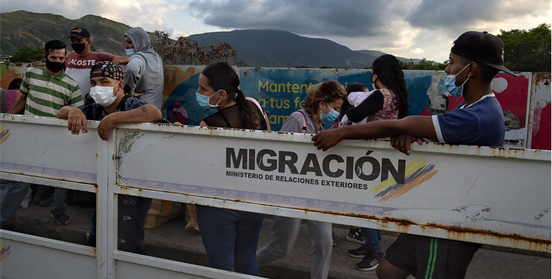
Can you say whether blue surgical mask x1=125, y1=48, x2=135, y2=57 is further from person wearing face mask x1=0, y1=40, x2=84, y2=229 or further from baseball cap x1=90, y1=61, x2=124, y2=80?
baseball cap x1=90, y1=61, x2=124, y2=80

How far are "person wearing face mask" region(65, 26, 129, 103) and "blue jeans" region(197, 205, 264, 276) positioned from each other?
3.22 m

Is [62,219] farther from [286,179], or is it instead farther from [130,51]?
[286,179]

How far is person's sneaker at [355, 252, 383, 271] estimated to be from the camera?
12.2 feet

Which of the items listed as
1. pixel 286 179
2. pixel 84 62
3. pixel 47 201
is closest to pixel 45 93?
pixel 84 62

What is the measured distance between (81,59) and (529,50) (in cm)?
8098

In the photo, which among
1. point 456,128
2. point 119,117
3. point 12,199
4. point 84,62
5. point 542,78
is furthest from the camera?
point 84,62

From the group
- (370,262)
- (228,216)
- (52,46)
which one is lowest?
(370,262)

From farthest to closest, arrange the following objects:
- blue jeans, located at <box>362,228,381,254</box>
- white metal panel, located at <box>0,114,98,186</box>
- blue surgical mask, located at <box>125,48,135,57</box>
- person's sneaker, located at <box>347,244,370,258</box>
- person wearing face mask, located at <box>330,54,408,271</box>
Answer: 1. blue surgical mask, located at <box>125,48,135,57</box>
2. person's sneaker, located at <box>347,244,370,258</box>
3. blue jeans, located at <box>362,228,381,254</box>
4. person wearing face mask, located at <box>330,54,408,271</box>
5. white metal panel, located at <box>0,114,98,186</box>

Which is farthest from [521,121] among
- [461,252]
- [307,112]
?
[461,252]

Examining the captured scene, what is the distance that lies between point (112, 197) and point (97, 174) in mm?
164

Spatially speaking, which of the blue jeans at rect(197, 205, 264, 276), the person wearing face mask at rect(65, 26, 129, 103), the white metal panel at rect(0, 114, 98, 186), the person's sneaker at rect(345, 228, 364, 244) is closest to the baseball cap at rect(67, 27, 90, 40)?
the person wearing face mask at rect(65, 26, 129, 103)

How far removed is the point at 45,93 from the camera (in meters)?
4.34

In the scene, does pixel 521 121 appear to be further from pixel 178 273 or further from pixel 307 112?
pixel 178 273

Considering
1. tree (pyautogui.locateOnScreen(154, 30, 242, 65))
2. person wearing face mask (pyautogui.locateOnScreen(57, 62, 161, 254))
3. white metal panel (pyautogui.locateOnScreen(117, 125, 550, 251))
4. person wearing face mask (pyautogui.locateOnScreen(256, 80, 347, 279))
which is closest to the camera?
white metal panel (pyautogui.locateOnScreen(117, 125, 550, 251))
